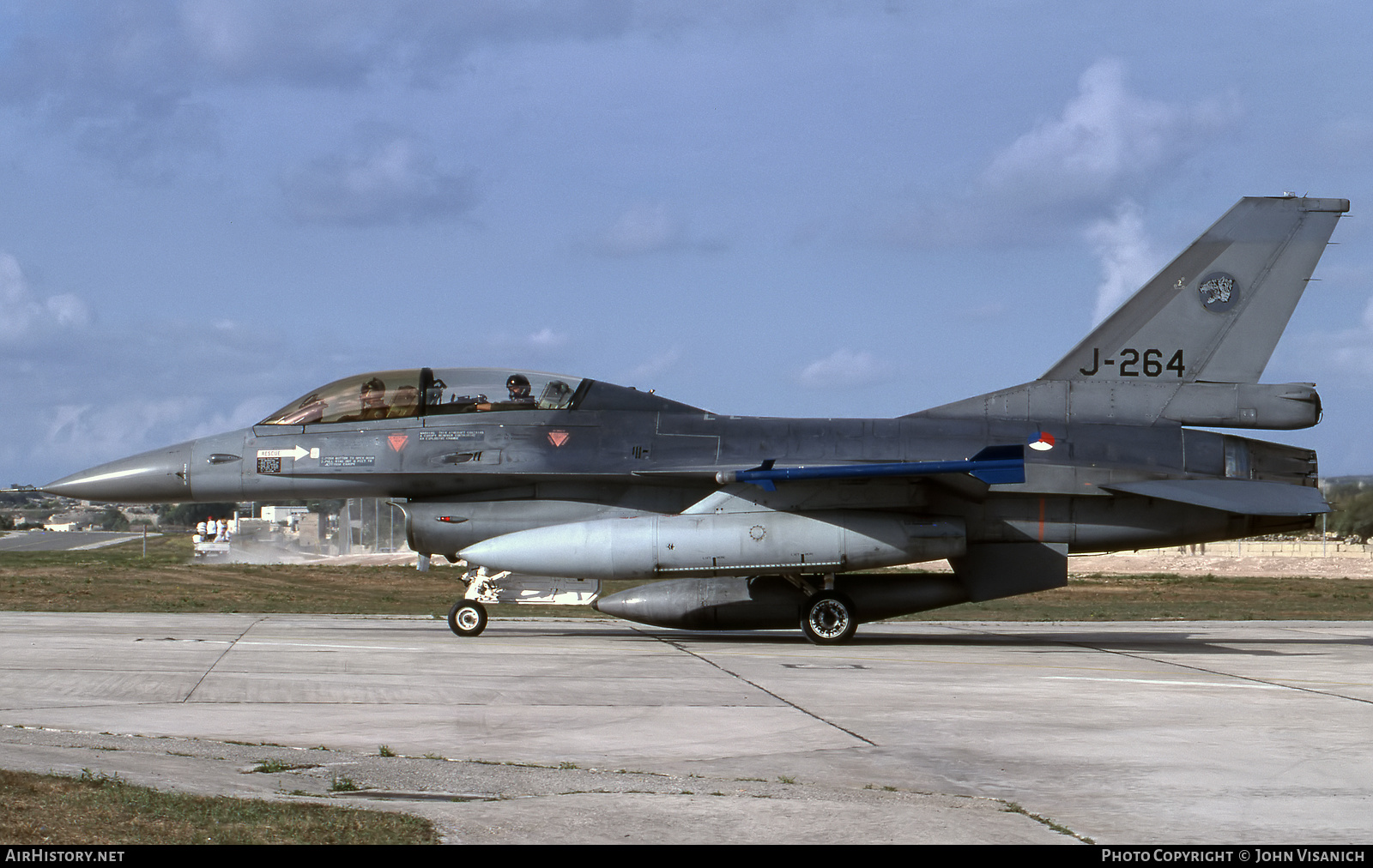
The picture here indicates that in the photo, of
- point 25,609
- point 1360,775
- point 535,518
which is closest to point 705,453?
point 535,518

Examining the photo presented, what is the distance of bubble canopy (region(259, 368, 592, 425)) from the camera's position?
15.9 metres

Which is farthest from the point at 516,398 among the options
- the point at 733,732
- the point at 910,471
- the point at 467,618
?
the point at 733,732

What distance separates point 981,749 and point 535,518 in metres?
8.65

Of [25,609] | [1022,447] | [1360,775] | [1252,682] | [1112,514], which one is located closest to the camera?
[1360,775]

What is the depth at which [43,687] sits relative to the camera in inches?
417

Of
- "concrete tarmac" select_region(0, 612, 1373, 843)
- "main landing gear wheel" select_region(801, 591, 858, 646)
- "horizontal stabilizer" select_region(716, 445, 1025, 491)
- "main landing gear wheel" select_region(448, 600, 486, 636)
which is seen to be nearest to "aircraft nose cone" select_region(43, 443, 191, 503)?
"concrete tarmac" select_region(0, 612, 1373, 843)

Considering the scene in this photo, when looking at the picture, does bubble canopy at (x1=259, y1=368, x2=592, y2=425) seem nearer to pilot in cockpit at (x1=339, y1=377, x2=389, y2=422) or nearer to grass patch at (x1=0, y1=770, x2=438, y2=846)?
pilot in cockpit at (x1=339, y1=377, x2=389, y2=422)

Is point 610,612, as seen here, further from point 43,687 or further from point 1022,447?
→ point 43,687

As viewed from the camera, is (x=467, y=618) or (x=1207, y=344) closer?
→ (x=1207, y=344)

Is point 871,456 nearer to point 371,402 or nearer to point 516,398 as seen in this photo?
point 516,398

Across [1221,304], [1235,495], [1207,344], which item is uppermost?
[1221,304]

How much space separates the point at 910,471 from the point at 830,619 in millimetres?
2439

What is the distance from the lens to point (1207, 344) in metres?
15.9
